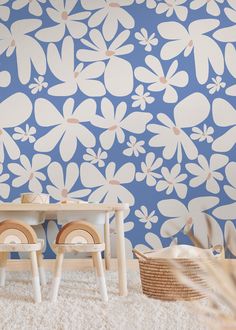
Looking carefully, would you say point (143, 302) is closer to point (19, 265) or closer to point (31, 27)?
point (19, 265)

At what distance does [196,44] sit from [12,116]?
3.81ft

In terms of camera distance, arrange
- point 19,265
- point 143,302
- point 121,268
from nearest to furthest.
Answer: point 143,302, point 121,268, point 19,265

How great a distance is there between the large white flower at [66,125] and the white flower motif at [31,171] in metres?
0.06

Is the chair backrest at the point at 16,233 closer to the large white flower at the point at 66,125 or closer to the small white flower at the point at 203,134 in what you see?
the large white flower at the point at 66,125

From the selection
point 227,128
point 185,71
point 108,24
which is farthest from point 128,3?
point 227,128

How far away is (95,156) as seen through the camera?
248 cm

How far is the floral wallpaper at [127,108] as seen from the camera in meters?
2.44

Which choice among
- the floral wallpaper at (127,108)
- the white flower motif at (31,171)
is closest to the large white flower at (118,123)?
the floral wallpaper at (127,108)

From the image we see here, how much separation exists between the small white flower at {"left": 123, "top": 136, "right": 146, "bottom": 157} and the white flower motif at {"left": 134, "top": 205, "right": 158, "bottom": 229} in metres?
0.31

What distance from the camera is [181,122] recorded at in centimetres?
248

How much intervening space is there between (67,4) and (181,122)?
3.23 feet

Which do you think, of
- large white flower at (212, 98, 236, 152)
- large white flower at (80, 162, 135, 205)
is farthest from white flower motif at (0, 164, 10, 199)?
large white flower at (212, 98, 236, 152)

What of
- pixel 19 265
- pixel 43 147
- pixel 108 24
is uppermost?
pixel 108 24

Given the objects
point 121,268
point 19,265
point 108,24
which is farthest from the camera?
point 108,24
